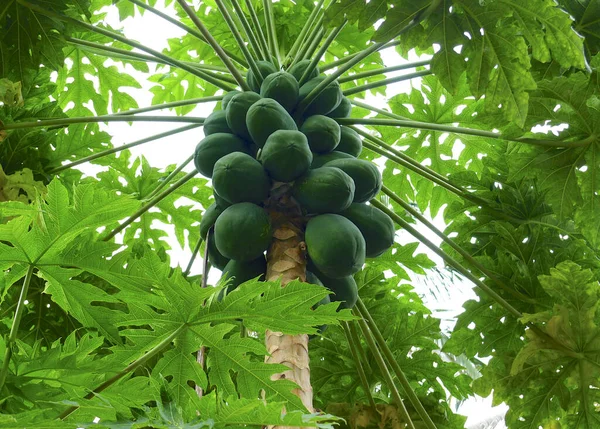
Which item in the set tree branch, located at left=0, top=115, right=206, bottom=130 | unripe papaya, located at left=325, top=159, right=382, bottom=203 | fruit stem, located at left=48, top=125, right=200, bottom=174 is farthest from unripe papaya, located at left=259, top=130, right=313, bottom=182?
fruit stem, located at left=48, top=125, right=200, bottom=174

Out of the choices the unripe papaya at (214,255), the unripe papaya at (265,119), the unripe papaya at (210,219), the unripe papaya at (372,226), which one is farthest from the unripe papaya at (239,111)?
the unripe papaya at (372,226)

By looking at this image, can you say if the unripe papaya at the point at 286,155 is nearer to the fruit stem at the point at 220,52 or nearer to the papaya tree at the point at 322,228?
the papaya tree at the point at 322,228

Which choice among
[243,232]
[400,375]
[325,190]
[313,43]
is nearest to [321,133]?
[325,190]

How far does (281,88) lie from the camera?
2840 mm

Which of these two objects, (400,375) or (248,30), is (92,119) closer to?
(248,30)

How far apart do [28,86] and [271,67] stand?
124 cm

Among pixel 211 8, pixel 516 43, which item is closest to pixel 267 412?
pixel 516 43

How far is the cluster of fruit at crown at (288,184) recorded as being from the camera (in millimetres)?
2414

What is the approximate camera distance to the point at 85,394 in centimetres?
164

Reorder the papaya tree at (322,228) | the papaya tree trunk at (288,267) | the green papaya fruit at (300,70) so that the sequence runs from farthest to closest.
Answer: the green papaya fruit at (300,70), the papaya tree trunk at (288,267), the papaya tree at (322,228)

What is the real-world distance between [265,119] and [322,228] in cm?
50

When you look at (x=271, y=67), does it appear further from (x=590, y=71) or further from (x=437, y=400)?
(x=437, y=400)

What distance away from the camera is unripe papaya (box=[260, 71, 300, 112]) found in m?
2.84

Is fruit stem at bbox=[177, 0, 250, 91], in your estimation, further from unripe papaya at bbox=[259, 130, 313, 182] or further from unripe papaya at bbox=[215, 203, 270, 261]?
unripe papaya at bbox=[215, 203, 270, 261]
